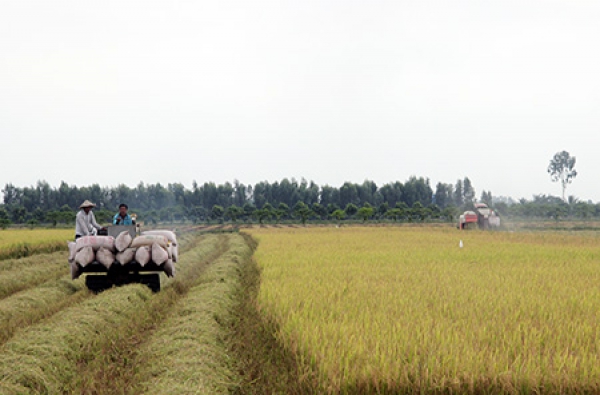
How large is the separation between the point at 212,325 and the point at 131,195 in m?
116

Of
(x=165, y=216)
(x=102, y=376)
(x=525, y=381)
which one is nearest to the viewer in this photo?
(x=525, y=381)

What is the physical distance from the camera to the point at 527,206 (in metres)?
83.1

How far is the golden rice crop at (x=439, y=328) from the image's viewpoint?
3.89m

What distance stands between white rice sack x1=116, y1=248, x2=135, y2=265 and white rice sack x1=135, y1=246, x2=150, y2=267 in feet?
0.41

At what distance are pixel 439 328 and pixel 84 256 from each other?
6498 mm

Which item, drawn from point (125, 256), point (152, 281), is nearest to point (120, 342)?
point (125, 256)

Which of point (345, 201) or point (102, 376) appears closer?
point (102, 376)

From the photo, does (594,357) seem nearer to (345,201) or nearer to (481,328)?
(481,328)

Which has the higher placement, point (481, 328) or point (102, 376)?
point (481, 328)

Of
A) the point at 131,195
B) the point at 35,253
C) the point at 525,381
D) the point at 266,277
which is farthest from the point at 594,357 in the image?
the point at 131,195

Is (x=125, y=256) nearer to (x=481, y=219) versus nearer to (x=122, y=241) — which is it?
(x=122, y=241)

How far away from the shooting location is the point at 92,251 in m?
8.69

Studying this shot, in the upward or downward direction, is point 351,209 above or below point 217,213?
above

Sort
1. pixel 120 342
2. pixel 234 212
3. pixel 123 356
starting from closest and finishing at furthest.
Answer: pixel 123 356 < pixel 120 342 < pixel 234 212
